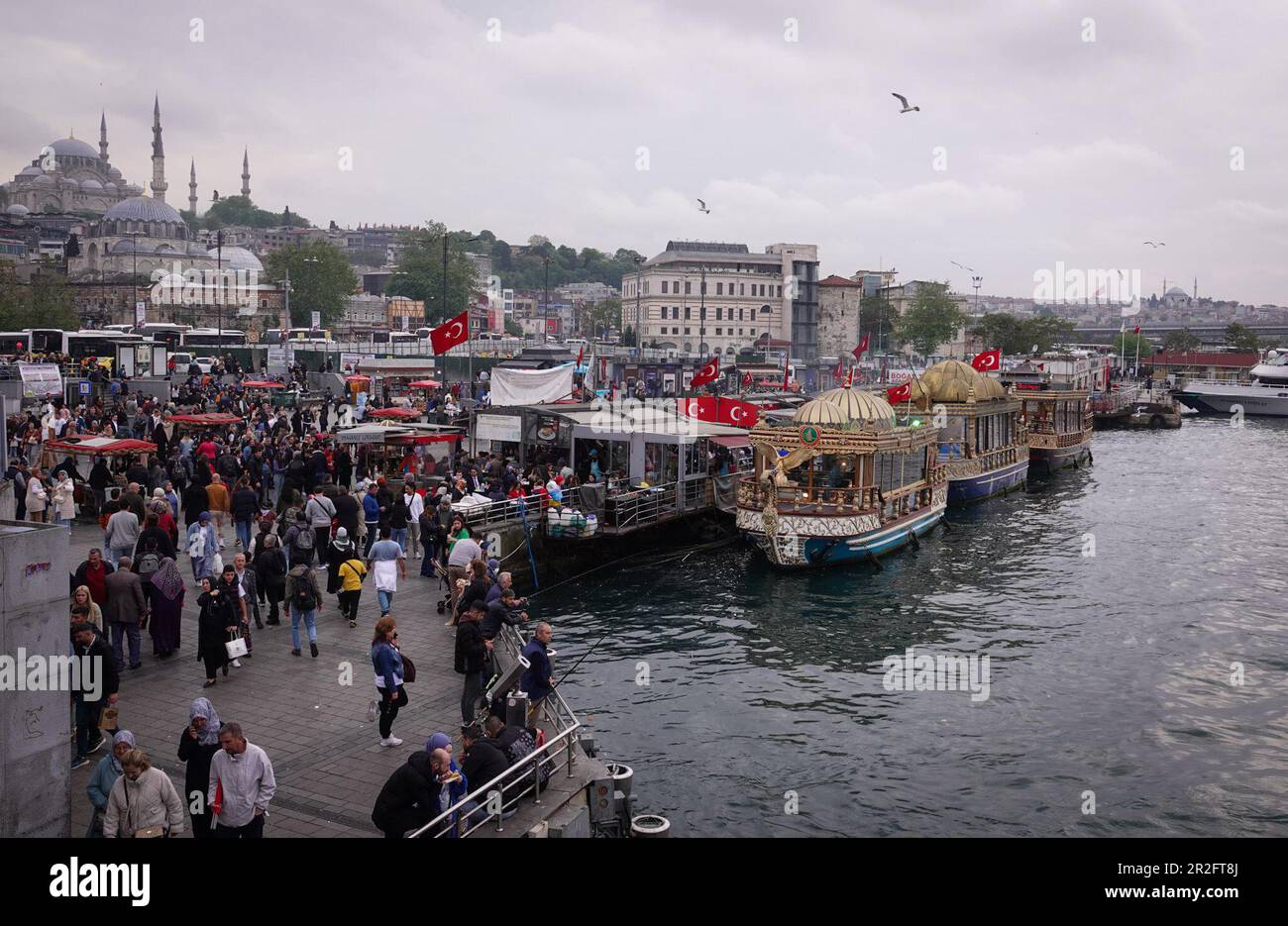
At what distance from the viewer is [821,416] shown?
28.8 m

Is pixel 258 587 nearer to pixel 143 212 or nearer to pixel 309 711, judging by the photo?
pixel 309 711

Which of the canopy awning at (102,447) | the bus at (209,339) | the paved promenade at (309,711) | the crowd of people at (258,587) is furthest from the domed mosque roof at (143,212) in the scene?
the paved promenade at (309,711)

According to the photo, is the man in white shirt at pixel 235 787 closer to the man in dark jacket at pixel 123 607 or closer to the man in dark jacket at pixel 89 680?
the man in dark jacket at pixel 89 680

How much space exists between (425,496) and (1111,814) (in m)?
14.6

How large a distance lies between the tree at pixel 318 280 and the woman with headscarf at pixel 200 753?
11369 centimetres

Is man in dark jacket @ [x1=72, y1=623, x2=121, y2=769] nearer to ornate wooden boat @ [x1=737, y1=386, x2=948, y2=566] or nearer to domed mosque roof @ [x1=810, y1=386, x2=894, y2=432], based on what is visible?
ornate wooden boat @ [x1=737, y1=386, x2=948, y2=566]

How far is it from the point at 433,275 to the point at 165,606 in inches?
5011

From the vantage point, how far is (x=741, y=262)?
431ft

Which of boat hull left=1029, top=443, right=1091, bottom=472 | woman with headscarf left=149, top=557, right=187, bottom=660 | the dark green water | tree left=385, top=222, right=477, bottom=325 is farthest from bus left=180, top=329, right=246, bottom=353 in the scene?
woman with headscarf left=149, top=557, right=187, bottom=660

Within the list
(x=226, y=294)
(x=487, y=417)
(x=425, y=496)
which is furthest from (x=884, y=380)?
(x=226, y=294)

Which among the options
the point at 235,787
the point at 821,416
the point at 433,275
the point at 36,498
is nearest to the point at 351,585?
the point at 235,787

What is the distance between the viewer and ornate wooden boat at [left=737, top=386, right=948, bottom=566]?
2725 cm

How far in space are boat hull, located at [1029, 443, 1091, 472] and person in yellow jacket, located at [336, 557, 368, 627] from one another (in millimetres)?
42765

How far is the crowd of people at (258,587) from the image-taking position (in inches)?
357
